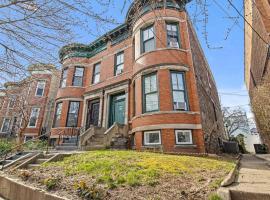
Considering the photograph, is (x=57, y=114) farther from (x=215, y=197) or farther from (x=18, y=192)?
(x=215, y=197)

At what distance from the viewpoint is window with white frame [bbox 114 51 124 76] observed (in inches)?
600

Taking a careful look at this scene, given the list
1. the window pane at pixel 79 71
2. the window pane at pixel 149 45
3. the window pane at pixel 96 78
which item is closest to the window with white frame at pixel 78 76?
the window pane at pixel 79 71

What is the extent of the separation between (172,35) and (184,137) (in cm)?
634

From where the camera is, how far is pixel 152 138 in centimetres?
1020

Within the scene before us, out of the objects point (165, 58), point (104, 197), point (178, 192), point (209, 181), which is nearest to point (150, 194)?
point (178, 192)

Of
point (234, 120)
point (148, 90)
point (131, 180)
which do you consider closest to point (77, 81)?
point (148, 90)

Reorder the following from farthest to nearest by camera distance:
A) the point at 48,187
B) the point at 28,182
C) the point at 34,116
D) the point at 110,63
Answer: the point at 34,116 < the point at 110,63 < the point at 28,182 < the point at 48,187

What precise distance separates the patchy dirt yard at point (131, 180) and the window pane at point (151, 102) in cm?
508

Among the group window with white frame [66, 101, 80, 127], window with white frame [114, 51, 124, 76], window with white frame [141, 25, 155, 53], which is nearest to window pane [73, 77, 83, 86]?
window with white frame [66, 101, 80, 127]

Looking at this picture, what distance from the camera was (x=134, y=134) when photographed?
11.6 metres

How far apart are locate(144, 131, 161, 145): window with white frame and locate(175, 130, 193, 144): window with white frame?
3.06ft

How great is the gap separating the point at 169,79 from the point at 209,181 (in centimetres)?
743

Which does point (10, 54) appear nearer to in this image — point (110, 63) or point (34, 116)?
point (110, 63)

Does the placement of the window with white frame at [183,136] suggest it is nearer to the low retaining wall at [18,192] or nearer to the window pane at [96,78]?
the low retaining wall at [18,192]
